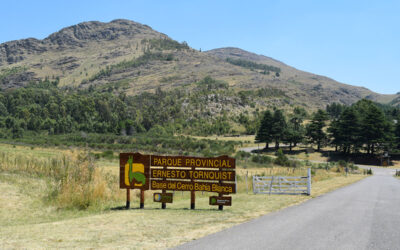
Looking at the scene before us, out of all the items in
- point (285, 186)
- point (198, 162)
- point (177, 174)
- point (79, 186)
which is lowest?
point (285, 186)

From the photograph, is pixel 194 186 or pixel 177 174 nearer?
pixel 194 186

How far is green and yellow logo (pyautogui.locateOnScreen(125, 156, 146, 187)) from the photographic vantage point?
554 inches

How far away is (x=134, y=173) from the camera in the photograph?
1416 cm

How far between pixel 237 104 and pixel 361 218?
148092 mm

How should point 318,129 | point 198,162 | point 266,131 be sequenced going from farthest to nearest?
point 266,131, point 318,129, point 198,162

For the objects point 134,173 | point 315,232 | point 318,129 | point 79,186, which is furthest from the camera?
point 318,129

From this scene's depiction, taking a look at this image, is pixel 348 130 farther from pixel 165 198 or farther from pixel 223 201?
pixel 165 198

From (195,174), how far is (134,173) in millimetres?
2540

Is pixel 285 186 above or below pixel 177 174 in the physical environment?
below

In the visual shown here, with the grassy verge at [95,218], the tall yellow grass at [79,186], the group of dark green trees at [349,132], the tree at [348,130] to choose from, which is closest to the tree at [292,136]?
the group of dark green trees at [349,132]

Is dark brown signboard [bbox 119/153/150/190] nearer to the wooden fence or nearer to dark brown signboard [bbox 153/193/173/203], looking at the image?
dark brown signboard [bbox 153/193/173/203]

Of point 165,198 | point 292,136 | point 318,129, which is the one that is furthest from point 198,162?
point 318,129

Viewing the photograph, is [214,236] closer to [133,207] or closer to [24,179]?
[133,207]

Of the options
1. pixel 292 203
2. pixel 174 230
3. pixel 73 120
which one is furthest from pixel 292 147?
pixel 174 230
